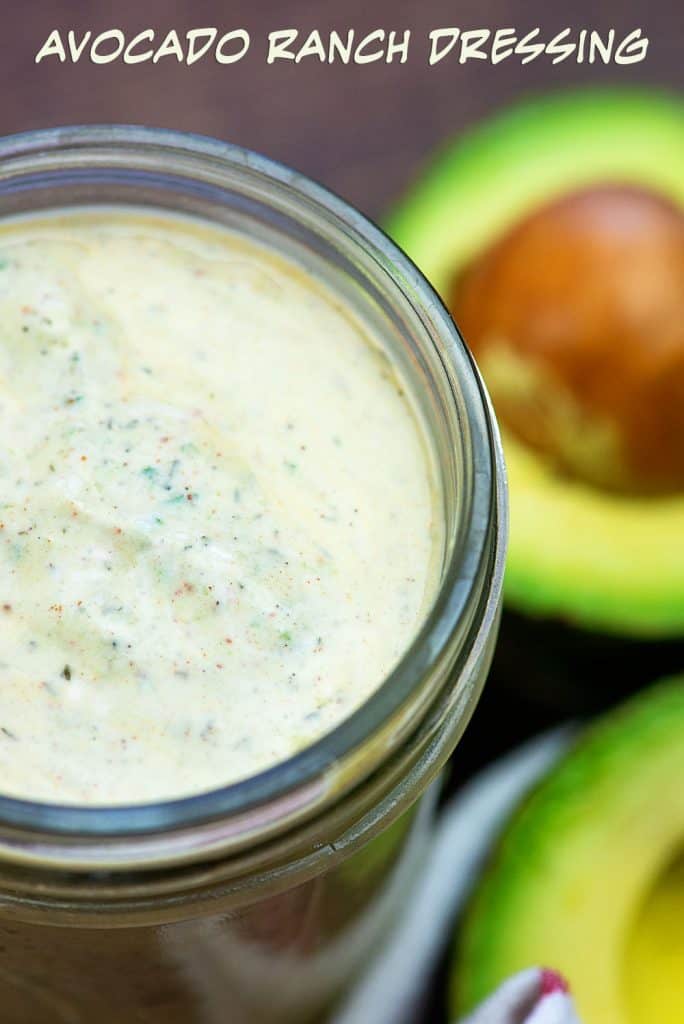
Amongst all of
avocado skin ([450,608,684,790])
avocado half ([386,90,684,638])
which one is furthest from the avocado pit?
avocado skin ([450,608,684,790])

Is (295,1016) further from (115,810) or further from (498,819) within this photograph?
(115,810)

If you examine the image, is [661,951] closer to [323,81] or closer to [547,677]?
[547,677]

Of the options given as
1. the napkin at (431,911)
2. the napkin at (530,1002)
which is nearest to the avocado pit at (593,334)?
the napkin at (431,911)

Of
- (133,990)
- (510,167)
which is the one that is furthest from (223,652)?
(510,167)

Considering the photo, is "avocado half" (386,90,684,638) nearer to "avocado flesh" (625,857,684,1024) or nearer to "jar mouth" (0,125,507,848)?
"avocado flesh" (625,857,684,1024)

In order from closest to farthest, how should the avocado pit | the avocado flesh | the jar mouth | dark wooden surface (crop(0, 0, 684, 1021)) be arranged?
the jar mouth
the avocado flesh
the avocado pit
dark wooden surface (crop(0, 0, 684, 1021))

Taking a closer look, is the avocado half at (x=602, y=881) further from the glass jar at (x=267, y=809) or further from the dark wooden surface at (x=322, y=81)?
the dark wooden surface at (x=322, y=81)

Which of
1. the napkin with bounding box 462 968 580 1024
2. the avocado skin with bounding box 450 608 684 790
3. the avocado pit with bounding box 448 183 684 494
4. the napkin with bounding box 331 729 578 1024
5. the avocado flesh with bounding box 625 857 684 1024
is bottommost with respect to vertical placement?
the napkin with bounding box 462 968 580 1024
